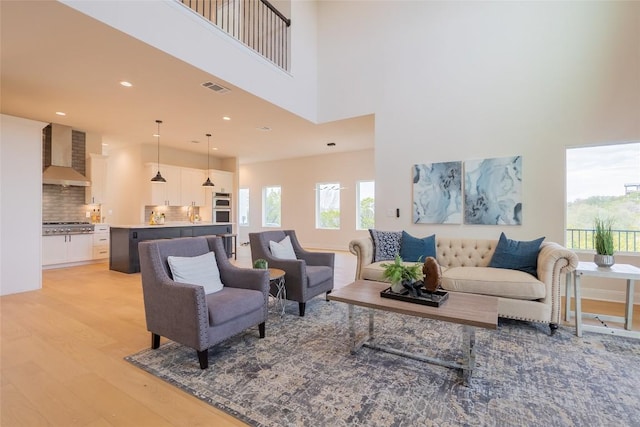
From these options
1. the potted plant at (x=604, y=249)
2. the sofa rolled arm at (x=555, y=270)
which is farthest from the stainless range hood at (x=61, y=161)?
the potted plant at (x=604, y=249)

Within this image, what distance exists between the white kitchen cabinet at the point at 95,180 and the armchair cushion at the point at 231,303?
5.93m

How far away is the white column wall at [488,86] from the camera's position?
149 inches

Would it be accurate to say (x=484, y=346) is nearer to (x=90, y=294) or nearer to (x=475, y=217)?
(x=475, y=217)

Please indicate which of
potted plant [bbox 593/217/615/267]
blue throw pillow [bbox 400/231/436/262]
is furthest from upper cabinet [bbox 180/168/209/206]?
potted plant [bbox 593/217/615/267]

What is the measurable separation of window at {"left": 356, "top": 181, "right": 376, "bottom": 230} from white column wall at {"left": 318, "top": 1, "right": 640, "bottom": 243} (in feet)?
10.6

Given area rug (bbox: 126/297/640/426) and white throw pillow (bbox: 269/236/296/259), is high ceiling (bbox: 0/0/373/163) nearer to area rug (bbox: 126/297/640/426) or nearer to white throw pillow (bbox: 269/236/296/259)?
white throw pillow (bbox: 269/236/296/259)

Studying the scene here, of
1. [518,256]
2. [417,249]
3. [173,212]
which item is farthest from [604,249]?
[173,212]

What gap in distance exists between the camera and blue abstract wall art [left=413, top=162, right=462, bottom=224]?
4605 millimetres

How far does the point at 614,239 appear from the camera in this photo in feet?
12.7

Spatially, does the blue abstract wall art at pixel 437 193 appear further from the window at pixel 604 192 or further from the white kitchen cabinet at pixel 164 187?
the white kitchen cabinet at pixel 164 187

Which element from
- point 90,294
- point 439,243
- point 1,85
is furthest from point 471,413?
point 1,85

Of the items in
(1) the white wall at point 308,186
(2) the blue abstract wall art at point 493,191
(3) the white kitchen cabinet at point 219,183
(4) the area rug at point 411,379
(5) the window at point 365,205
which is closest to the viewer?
(4) the area rug at point 411,379

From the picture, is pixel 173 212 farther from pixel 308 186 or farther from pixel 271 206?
pixel 308 186

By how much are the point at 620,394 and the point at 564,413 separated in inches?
21.6
